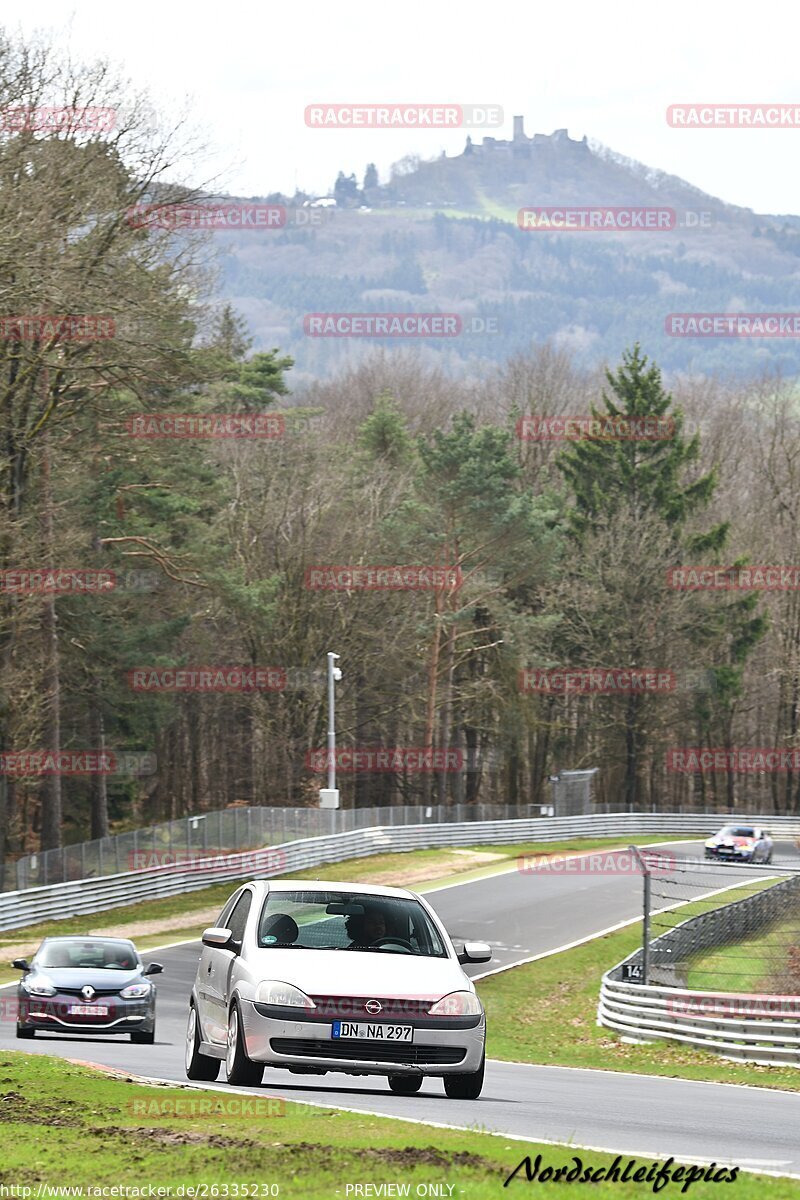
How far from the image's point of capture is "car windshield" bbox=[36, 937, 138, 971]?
68.1 ft

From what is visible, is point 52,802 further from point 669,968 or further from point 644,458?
point 644,458

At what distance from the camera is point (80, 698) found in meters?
53.1

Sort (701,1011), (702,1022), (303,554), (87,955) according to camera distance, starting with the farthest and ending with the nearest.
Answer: (303,554)
(701,1011)
(702,1022)
(87,955)

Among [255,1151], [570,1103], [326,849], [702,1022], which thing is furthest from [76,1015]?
[326,849]

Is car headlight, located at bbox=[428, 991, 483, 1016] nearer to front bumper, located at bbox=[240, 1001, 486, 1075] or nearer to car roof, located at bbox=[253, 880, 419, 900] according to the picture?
front bumper, located at bbox=[240, 1001, 486, 1075]

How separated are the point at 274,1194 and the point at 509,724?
208 ft

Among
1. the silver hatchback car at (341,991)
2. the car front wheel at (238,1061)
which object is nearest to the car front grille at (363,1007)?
the silver hatchback car at (341,991)

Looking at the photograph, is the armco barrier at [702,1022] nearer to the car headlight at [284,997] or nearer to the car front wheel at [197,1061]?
the car front wheel at [197,1061]

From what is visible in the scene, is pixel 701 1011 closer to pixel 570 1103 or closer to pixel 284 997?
pixel 570 1103

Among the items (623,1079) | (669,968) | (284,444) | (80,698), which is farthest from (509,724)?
(623,1079)

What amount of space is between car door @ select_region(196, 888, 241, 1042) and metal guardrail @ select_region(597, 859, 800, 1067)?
10623 millimetres

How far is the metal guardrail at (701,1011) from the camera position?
74.4ft

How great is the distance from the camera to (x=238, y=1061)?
12016mm

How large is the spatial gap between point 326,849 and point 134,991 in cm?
3219
